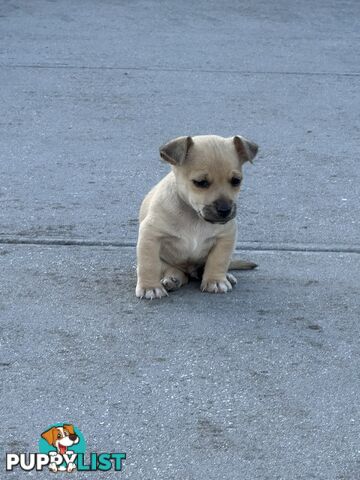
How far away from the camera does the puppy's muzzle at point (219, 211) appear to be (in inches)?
194

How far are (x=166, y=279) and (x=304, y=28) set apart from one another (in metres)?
7.78

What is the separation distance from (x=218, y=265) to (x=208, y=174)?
0.49m

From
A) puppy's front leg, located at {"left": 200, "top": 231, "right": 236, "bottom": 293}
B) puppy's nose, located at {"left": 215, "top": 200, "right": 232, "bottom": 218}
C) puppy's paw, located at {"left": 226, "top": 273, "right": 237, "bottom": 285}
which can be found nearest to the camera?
puppy's nose, located at {"left": 215, "top": 200, "right": 232, "bottom": 218}

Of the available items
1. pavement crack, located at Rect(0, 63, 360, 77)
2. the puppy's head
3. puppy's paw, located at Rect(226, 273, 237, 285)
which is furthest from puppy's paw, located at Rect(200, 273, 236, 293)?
pavement crack, located at Rect(0, 63, 360, 77)

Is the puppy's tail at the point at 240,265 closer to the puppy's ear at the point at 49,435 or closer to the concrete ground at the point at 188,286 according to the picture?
the concrete ground at the point at 188,286

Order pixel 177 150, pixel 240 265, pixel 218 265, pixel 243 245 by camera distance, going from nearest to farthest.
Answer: pixel 177 150, pixel 218 265, pixel 240 265, pixel 243 245

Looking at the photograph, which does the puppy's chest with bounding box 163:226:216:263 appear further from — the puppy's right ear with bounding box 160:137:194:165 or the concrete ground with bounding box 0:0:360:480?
the puppy's right ear with bounding box 160:137:194:165

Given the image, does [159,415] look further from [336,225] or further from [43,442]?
[336,225]

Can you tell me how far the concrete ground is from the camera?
13.1 feet

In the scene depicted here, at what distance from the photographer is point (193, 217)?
5.19 meters

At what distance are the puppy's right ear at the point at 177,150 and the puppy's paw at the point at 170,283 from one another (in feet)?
1.90

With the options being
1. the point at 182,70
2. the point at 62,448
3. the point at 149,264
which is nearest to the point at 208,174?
the point at 149,264

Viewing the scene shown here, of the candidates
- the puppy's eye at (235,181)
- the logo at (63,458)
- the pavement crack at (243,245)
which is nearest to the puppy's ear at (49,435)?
the logo at (63,458)

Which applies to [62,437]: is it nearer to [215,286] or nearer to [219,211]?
[219,211]
